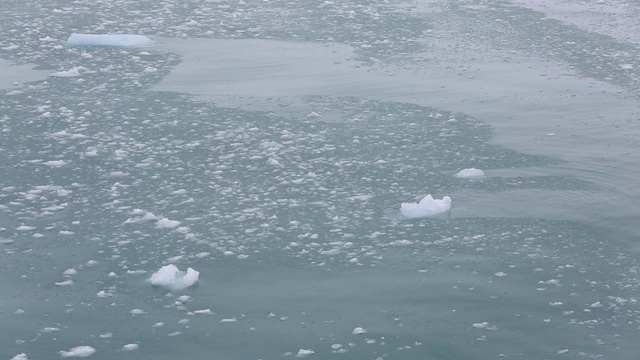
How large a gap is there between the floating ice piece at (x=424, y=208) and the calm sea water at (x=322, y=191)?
0.25 feet

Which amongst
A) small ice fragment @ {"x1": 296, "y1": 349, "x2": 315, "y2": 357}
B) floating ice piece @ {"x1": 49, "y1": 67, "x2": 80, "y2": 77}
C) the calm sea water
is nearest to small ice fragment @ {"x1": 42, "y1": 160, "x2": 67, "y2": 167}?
the calm sea water

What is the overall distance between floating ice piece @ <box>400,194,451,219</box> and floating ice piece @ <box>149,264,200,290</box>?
4.64 ft

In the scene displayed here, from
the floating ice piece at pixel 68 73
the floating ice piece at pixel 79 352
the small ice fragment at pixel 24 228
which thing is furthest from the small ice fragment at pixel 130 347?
the floating ice piece at pixel 68 73

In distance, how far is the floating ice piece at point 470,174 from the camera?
20.4 ft

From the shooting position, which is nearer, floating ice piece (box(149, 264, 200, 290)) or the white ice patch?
floating ice piece (box(149, 264, 200, 290))

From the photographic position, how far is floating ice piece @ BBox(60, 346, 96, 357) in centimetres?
424

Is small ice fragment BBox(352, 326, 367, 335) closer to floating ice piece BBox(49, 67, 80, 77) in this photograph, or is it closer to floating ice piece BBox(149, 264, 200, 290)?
floating ice piece BBox(149, 264, 200, 290)

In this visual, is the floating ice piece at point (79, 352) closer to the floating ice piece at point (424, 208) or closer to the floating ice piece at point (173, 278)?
the floating ice piece at point (173, 278)

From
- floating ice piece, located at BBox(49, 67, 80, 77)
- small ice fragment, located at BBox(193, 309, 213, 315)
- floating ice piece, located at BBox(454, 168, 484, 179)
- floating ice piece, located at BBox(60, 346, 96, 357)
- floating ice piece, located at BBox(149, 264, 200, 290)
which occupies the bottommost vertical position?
floating ice piece, located at BBox(60, 346, 96, 357)

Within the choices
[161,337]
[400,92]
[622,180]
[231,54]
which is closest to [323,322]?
[161,337]

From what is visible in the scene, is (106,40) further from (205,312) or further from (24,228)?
(205,312)

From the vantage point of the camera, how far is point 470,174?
623 cm

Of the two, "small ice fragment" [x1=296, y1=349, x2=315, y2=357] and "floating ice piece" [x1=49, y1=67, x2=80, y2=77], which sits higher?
"floating ice piece" [x1=49, y1=67, x2=80, y2=77]

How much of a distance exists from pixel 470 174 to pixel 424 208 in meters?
0.79
